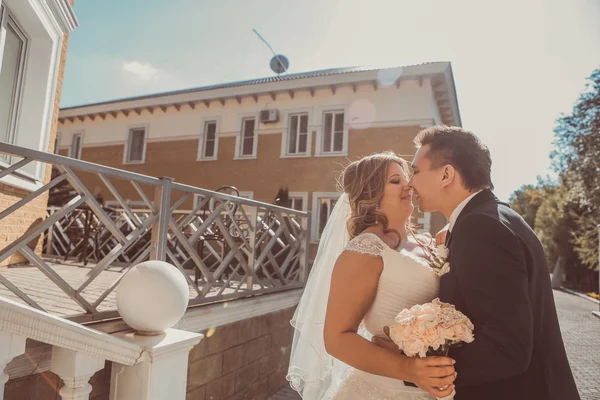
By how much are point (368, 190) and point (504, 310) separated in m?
1.39

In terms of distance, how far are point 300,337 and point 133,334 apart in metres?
1.45

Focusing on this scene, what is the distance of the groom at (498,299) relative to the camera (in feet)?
5.30

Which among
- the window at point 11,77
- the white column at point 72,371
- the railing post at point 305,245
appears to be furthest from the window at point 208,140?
the white column at point 72,371

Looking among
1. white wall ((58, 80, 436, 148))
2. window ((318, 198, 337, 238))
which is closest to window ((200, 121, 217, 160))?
white wall ((58, 80, 436, 148))

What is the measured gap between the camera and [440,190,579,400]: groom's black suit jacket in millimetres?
1614

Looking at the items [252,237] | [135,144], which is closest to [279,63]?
[135,144]

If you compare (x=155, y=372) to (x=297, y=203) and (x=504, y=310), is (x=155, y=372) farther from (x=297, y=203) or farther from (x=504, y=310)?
(x=297, y=203)

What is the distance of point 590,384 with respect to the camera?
264 inches

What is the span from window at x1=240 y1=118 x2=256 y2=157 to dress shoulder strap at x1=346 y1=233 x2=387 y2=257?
17.2 metres

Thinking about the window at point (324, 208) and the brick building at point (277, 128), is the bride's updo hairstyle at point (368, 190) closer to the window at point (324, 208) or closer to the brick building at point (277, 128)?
the brick building at point (277, 128)

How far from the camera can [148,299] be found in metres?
2.73

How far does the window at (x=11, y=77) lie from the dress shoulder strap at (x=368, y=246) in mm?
5451

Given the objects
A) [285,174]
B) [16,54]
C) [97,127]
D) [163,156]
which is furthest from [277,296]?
[97,127]

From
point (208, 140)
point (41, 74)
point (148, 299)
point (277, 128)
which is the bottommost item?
point (148, 299)
